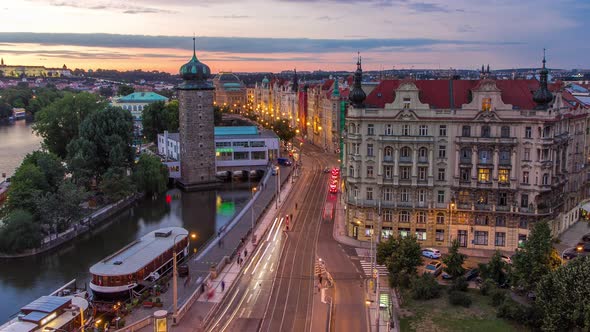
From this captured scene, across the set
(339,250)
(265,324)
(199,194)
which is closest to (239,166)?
(199,194)

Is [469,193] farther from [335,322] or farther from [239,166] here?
[239,166]

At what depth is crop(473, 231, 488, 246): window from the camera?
62.9 metres

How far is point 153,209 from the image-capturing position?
302 feet

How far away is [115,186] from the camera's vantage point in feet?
294

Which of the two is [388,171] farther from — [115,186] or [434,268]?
[115,186]

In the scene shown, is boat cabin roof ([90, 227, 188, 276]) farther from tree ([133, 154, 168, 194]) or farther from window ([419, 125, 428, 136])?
tree ([133, 154, 168, 194])

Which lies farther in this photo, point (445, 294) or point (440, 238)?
point (440, 238)

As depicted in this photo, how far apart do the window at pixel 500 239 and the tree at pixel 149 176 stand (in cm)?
5740

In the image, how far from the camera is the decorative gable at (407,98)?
62.6 m

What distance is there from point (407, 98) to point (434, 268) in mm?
18811

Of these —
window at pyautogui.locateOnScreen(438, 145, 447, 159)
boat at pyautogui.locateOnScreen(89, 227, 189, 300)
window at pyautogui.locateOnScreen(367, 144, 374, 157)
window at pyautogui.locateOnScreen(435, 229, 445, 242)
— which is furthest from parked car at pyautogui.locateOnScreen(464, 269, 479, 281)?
boat at pyautogui.locateOnScreen(89, 227, 189, 300)

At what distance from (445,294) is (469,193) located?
17.5m

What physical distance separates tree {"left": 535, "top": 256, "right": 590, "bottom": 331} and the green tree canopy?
114942mm

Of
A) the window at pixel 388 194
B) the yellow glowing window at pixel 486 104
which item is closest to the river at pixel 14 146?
the window at pixel 388 194
